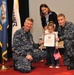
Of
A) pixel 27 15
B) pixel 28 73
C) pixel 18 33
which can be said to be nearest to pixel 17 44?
pixel 18 33

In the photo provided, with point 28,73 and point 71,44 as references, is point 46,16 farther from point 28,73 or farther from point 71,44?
point 28,73

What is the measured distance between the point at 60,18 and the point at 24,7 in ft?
7.04

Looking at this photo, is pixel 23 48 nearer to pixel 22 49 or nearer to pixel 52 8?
pixel 22 49

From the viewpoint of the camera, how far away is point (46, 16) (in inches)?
201

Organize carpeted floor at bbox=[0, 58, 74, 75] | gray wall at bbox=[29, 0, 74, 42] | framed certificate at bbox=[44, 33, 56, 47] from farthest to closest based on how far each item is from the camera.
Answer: gray wall at bbox=[29, 0, 74, 42] → framed certificate at bbox=[44, 33, 56, 47] → carpeted floor at bbox=[0, 58, 74, 75]

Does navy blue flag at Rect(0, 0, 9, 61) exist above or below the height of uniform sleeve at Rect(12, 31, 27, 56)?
above

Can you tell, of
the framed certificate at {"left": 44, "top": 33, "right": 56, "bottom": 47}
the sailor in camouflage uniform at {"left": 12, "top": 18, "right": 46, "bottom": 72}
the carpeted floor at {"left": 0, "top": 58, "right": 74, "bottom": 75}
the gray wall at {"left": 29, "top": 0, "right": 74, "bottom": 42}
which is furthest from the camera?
the gray wall at {"left": 29, "top": 0, "right": 74, "bottom": 42}

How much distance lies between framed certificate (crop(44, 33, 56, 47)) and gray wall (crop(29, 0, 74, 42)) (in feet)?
6.71

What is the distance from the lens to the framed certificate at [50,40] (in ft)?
14.6

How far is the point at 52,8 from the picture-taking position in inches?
254

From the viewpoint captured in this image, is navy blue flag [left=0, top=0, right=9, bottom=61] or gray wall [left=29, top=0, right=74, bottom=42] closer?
navy blue flag [left=0, top=0, right=9, bottom=61]

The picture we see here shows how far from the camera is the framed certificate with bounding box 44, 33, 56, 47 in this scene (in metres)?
4.46

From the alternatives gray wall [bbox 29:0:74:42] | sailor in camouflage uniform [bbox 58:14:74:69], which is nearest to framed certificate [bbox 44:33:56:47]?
sailor in camouflage uniform [bbox 58:14:74:69]

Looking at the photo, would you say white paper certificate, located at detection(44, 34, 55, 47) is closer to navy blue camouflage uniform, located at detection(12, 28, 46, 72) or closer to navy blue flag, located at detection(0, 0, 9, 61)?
navy blue camouflage uniform, located at detection(12, 28, 46, 72)
